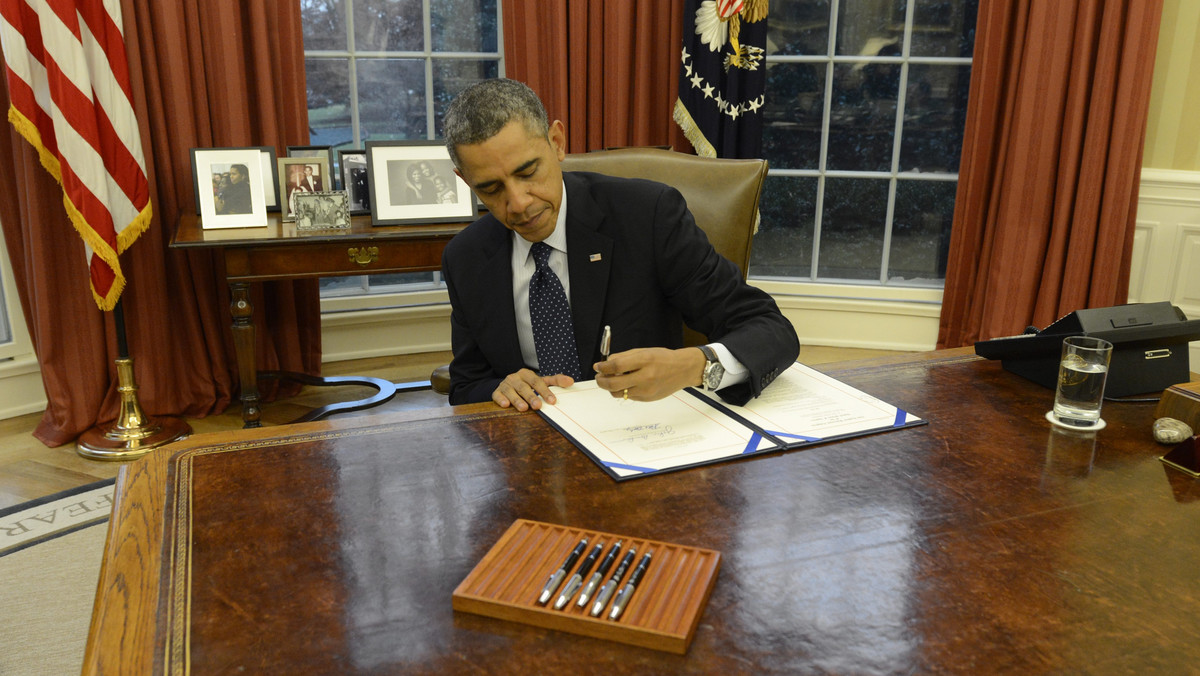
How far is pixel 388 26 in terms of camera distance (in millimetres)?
3854

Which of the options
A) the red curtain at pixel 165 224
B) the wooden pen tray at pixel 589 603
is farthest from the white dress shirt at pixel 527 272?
the red curtain at pixel 165 224

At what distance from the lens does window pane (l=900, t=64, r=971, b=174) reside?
13.2 feet

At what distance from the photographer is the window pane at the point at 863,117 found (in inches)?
161

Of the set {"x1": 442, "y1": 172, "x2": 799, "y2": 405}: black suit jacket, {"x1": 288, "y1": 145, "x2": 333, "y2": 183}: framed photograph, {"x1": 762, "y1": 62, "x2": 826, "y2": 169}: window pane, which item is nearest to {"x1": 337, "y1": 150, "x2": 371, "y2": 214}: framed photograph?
{"x1": 288, "y1": 145, "x2": 333, "y2": 183}: framed photograph

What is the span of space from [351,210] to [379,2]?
114 centimetres

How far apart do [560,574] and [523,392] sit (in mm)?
545

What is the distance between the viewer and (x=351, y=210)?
10.9 feet

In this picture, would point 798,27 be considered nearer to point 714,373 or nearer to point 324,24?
point 324,24

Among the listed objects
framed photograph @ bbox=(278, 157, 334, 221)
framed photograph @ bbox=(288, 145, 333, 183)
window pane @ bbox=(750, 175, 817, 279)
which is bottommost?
window pane @ bbox=(750, 175, 817, 279)

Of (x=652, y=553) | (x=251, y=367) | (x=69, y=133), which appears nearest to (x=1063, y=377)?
(x=652, y=553)

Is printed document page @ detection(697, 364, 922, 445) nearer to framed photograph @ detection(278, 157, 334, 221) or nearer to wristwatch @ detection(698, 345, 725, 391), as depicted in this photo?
wristwatch @ detection(698, 345, 725, 391)

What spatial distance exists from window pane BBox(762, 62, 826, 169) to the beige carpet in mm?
3277

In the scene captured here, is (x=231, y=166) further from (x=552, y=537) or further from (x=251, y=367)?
(x=552, y=537)

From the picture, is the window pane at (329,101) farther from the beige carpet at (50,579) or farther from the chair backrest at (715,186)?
the chair backrest at (715,186)
